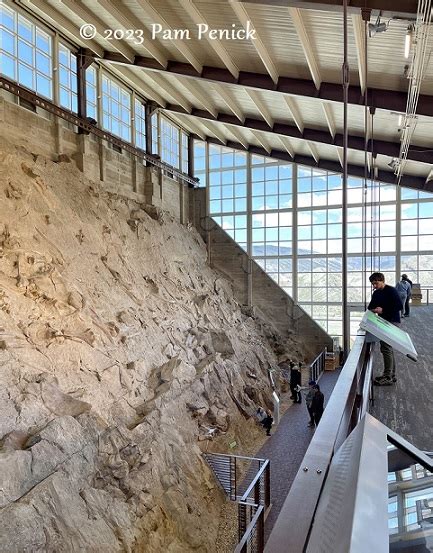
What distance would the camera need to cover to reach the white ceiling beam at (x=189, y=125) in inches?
884

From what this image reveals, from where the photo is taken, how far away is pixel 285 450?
1249 centimetres

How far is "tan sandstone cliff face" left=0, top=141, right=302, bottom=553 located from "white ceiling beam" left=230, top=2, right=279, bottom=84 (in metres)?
8.10

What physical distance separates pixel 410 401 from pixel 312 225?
65.7ft

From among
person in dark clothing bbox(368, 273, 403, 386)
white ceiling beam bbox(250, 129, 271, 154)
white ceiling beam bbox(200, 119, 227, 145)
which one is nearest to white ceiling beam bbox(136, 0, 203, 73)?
white ceiling beam bbox(250, 129, 271, 154)

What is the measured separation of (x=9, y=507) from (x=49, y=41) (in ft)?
49.4

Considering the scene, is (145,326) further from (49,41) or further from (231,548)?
(49,41)

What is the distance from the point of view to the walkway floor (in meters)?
9.95

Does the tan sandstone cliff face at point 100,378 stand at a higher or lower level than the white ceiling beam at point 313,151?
lower

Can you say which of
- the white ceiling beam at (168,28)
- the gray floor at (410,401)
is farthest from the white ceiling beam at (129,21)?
the gray floor at (410,401)

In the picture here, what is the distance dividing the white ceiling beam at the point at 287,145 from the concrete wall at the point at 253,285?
19.3ft

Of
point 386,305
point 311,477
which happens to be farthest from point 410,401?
point 311,477
